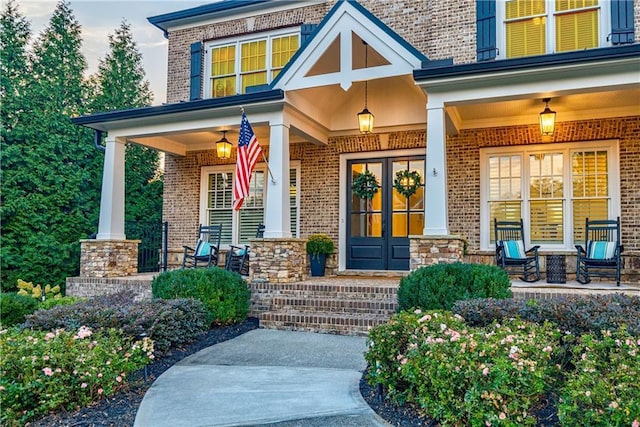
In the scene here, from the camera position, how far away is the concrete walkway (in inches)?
127

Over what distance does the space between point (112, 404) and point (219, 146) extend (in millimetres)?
6625

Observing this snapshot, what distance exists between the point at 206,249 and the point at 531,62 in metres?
6.78

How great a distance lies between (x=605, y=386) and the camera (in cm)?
269

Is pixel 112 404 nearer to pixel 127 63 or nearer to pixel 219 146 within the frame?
pixel 219 146

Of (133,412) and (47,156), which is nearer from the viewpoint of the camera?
(133,412)

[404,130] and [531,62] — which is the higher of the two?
[531,62]

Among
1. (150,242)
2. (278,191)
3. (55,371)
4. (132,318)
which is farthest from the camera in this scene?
(150,242)

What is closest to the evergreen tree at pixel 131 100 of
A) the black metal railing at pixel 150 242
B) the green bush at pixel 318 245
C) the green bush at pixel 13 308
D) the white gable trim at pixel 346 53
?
the black metal railing at pixel 150 242

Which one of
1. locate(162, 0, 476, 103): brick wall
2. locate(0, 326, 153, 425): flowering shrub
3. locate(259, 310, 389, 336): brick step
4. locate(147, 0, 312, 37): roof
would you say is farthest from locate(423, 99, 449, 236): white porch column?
locate(147, 0, 312, 37): roof

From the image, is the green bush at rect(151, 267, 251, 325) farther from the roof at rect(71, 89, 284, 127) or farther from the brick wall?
the brick wall

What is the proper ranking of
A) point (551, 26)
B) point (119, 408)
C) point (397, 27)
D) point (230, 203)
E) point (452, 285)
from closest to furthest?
point (119, 408)
point (452, 285)
point (551, 26)
point (397, 27)
point (230, 203)

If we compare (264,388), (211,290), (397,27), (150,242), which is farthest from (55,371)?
(150,242)

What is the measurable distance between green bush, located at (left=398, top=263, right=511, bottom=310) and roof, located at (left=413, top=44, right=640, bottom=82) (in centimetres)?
297

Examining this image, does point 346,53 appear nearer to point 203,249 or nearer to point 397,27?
point 397,27
